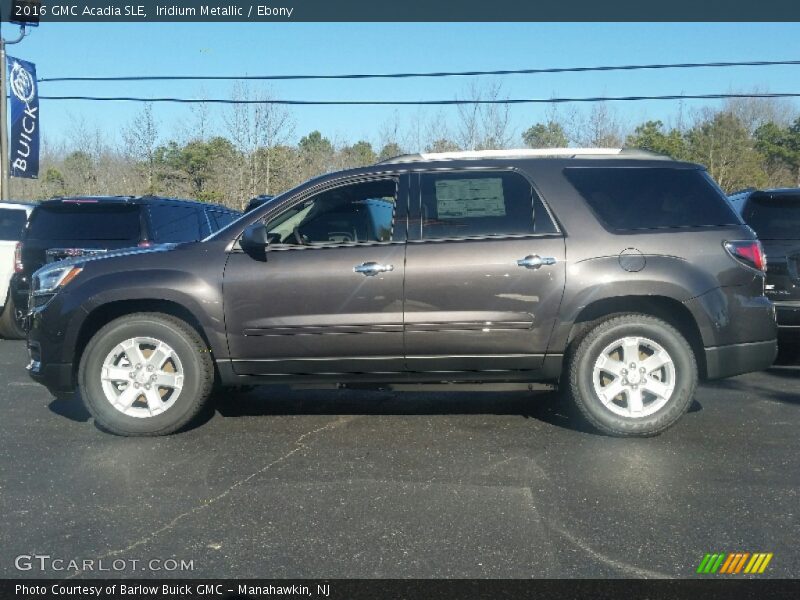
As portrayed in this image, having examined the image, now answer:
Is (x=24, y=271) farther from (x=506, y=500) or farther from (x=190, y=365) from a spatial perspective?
(x=506, y=500)

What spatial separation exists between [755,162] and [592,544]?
31.8m

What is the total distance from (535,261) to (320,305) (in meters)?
1.52

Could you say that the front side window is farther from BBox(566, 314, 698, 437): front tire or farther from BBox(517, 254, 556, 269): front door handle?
BBox(566, 314, 698, 437): front tire

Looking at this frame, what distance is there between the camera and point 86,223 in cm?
841

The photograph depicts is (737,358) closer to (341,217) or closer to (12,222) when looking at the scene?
(341,217)

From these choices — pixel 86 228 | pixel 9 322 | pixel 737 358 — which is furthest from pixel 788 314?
pixel 9 322

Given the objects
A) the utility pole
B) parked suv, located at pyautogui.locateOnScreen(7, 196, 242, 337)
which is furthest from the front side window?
the utility pole

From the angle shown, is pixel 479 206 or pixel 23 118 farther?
pixel 23 118

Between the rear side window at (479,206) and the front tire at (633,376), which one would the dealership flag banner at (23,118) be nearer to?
the rear side window at (479,206)

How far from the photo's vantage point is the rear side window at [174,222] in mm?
8461

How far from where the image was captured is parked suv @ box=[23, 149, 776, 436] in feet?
16.4

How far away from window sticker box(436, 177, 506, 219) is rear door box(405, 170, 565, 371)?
75mm
